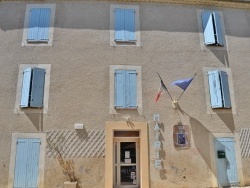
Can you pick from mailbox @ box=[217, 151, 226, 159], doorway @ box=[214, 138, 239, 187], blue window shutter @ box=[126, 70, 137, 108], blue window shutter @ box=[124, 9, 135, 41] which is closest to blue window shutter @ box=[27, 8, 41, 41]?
blue window shutter @ box=[124, 9, 135, 41]

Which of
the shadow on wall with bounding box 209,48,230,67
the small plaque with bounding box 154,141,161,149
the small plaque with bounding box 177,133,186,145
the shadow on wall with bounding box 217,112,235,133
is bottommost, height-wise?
the small plaque with bounding box 154,141,161,149

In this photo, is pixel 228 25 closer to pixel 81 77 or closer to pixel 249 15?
pixel 249 15

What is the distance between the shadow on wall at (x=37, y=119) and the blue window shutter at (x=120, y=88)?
2620 millimetres

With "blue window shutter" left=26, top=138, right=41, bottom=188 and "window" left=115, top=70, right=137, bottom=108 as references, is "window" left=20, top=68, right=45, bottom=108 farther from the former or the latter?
"window" left=115, top=70, right=137, bottom=108

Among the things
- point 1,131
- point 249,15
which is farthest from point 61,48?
point 249,15

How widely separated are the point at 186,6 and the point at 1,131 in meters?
8.47

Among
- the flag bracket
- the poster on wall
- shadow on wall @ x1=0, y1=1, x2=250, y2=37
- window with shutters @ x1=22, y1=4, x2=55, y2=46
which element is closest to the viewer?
the poster on wall

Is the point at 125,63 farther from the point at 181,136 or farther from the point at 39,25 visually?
the point at 39,25

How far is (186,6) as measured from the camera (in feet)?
35.4

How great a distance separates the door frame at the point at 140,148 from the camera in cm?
856

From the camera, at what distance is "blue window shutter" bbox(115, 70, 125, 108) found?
920 centimetres

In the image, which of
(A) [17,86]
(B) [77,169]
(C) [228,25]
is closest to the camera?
(B) [77,169]

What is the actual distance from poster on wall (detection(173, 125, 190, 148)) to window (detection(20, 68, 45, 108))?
4.74 m

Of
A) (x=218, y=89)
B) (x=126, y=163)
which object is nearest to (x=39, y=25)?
(x=126, y=163)
